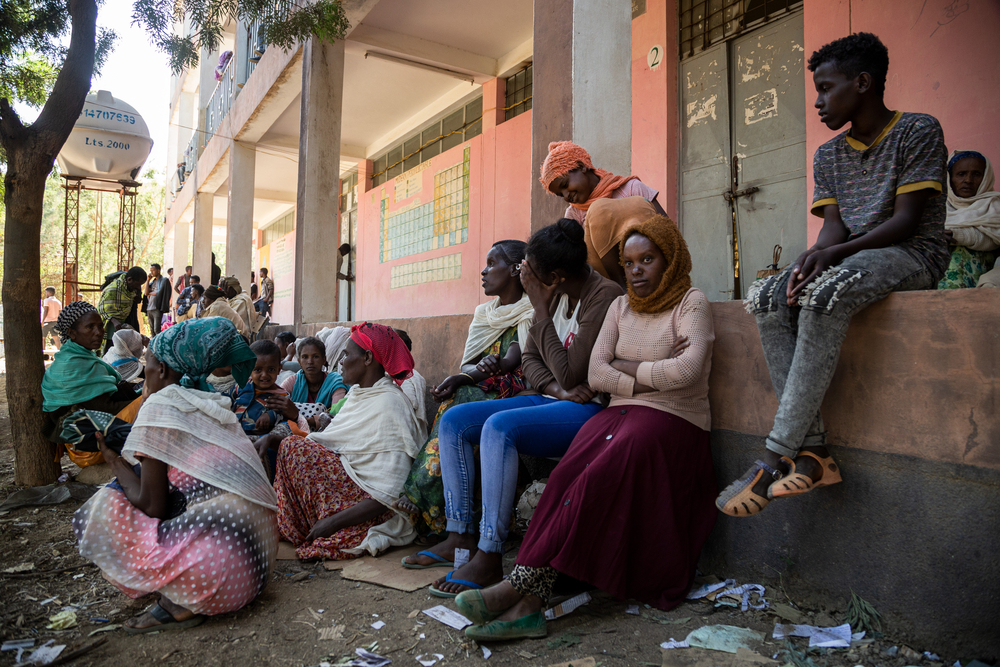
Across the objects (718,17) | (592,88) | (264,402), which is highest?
(718,17)

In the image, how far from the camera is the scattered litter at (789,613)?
219cm

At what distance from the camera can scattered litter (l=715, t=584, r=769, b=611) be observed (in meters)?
2.30

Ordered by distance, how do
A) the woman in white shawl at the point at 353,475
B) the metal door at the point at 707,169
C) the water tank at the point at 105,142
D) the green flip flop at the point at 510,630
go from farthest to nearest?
the water tank at the point at 105,142 < the metal door at the point at 707,169 < the woman in white shawl at the point at 353,475 < the green flip flop at the point at 510,630

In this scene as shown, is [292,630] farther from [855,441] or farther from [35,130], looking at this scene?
[35,130]

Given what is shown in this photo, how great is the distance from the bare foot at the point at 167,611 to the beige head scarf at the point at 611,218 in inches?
90.0

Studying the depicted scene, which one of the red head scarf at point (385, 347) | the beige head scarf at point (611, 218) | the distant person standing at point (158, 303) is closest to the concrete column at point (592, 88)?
the beige head scarf at point (611, 218)

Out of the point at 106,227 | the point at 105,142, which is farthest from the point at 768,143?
the point at 106,227

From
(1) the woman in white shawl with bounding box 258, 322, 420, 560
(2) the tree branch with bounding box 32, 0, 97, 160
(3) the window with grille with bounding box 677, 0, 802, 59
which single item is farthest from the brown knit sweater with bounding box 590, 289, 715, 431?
(2) the tree branch with bounding box 32, 0, 97, 160

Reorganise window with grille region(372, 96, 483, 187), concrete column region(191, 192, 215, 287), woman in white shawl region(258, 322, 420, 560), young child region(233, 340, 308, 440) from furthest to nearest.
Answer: concrete column region(191, 192, 215, 287)
window with grille region(372, 96, 483, 187)
young child region(233, 340, 308, 440)
woman in white shawl region(258, 322, 420, 560)

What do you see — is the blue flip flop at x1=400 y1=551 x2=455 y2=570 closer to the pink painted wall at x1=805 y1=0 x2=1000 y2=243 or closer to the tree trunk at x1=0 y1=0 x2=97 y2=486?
the tree trunk at x1=0 y1=0 x2=97 y2=486

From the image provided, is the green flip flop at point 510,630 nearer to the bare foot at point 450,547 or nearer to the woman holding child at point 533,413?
the woman holding child at point 533,413

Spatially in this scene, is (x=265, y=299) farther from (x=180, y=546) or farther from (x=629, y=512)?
(x=629, y=512)

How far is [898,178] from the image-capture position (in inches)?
84.2

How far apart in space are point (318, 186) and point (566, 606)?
6.87 meters
